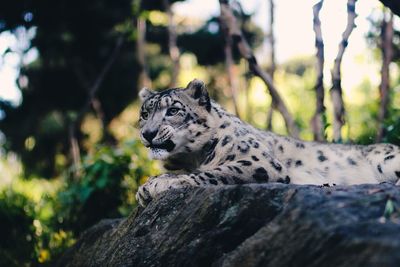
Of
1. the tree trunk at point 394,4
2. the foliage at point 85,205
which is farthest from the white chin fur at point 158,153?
the foliage at point 85,205

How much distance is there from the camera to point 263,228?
13.2 feet

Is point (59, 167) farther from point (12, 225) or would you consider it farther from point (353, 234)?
point (353, 234)

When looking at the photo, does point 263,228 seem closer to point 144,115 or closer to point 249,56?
point 144,115

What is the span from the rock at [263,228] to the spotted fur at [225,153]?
0.39 m

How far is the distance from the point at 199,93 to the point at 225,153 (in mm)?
748

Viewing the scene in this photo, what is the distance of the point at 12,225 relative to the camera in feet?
31.9

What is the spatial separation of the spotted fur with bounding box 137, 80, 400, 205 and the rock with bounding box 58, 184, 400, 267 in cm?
39

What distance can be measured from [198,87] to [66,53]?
45.6 feet

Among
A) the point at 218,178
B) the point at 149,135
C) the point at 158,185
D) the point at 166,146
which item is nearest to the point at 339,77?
the point at 166,146

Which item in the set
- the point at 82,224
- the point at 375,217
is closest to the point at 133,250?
the point at 375,217

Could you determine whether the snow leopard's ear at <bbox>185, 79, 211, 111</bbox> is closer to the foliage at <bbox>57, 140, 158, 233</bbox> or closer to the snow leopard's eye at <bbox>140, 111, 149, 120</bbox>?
the snow leopard's eye at <bbox>140, 111, 149, 120</bbox>

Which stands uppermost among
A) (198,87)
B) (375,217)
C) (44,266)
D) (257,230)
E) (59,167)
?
(198,87)

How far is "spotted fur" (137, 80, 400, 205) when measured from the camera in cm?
544

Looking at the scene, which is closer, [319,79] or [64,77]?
[319,79]
